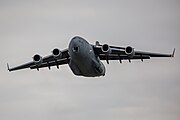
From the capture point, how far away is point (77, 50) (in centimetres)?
3603

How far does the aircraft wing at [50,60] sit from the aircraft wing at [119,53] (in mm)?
2122

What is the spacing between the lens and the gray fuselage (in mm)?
36094

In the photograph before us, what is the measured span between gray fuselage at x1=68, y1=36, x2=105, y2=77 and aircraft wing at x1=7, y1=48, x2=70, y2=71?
1.25 metres

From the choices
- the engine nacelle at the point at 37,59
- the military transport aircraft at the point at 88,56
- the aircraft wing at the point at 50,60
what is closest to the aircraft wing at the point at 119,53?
the military transport aircraft at the point at 88,56

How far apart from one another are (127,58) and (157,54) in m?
1.94

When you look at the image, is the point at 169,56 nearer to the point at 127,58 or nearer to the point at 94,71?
the point at 127,58

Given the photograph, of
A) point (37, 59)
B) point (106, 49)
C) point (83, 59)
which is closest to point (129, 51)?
point (106, 49)

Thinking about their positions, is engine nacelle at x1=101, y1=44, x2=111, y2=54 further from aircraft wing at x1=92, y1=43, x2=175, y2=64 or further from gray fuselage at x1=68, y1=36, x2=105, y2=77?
gray fuselage at x1=68, y1=36, x2=105, y2=77

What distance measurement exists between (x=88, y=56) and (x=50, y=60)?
4.71m

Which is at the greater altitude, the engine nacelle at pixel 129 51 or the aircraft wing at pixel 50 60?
the engine nacelle at pixel 129 51

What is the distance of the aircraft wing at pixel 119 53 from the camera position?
3771 cm

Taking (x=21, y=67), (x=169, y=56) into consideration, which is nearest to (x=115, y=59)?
(x=169, y=56)

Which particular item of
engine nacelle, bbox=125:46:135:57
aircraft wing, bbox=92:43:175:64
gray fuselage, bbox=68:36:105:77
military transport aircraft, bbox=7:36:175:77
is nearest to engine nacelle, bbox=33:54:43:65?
military transport aircraft, bbox=7:36:175:77

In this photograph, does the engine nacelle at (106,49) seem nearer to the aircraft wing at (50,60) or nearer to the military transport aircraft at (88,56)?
the military transport aircraft at (88,56)
